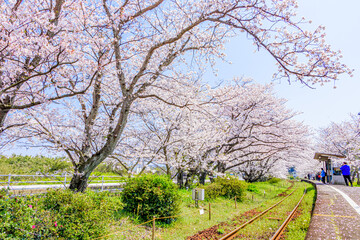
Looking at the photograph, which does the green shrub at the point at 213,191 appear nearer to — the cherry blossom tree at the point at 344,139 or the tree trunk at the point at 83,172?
the tree trunk at the point at 83,172

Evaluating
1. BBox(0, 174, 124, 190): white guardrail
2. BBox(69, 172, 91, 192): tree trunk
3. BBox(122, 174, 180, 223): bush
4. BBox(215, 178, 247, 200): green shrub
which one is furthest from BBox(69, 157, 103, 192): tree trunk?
BBox(215, 178, 247, 200): green shrub

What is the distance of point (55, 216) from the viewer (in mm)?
4195

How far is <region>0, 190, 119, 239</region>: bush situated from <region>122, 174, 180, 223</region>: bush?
5.44 ft

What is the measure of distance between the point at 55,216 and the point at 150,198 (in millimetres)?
3551

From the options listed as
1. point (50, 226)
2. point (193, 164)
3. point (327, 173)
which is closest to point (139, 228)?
point (50, 226)

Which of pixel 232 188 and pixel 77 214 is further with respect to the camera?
pixel 232 188

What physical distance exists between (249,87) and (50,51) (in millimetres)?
15379

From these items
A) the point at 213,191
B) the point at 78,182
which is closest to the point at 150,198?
the point at 78,182

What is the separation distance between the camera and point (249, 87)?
1680 centimetres

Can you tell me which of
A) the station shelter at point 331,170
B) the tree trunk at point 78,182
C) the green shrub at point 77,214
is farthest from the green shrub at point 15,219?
the station shelter at point 331,170

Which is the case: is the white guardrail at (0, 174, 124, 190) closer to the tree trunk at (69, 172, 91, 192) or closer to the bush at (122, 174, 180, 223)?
the tree trunk at (69, 172, 91, 192)

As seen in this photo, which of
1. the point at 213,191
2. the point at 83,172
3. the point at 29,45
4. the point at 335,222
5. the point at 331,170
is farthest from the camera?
the point at 331,170

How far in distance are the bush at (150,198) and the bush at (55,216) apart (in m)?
1.66

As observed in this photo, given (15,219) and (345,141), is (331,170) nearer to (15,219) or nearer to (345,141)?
(345,141)
